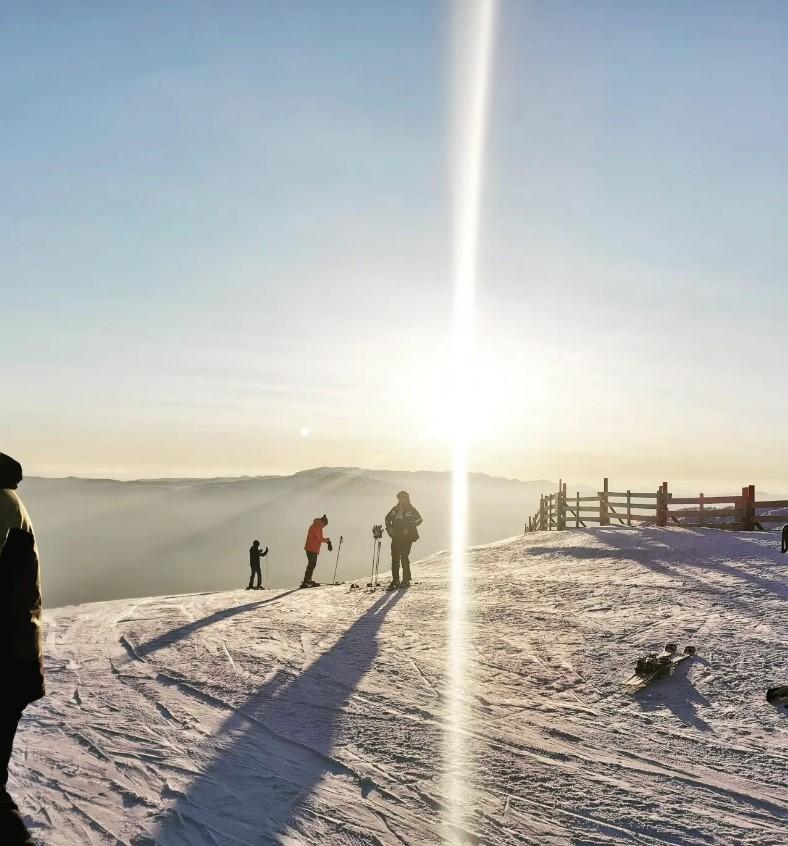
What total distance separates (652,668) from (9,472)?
6454mm

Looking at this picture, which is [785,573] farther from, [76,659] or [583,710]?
[76,659]

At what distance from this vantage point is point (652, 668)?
716 centimetres

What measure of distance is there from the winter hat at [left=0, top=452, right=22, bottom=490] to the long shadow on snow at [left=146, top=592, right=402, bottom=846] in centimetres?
239

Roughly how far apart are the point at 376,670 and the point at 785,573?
8296mm

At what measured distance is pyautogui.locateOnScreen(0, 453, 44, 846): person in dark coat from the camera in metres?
3.30

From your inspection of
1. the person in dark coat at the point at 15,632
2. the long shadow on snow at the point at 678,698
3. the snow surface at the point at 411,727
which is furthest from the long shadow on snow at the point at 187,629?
the long shadow on snow at the point at 678,698

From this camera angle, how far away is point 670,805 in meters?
4.55

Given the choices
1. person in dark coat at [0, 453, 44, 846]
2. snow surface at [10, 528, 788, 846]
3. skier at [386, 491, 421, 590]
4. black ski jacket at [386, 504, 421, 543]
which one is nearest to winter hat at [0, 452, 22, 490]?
person in dark coat at [0, 453, 44, 846]

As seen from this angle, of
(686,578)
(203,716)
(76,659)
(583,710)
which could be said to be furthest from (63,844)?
(686,578)

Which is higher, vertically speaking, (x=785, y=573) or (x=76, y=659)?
(x=785, y=573)

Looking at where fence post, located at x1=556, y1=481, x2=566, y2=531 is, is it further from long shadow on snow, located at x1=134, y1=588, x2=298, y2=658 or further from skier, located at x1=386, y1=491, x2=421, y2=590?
long shadow on snow, located at x1=134, y1=588, x2=298, y2=658

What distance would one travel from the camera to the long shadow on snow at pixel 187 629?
31.5 ft

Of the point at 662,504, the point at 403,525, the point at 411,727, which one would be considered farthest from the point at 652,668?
the point at 662,504

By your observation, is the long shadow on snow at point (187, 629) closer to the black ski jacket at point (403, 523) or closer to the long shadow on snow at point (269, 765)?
the long shadow on snow at point (269, 765)
